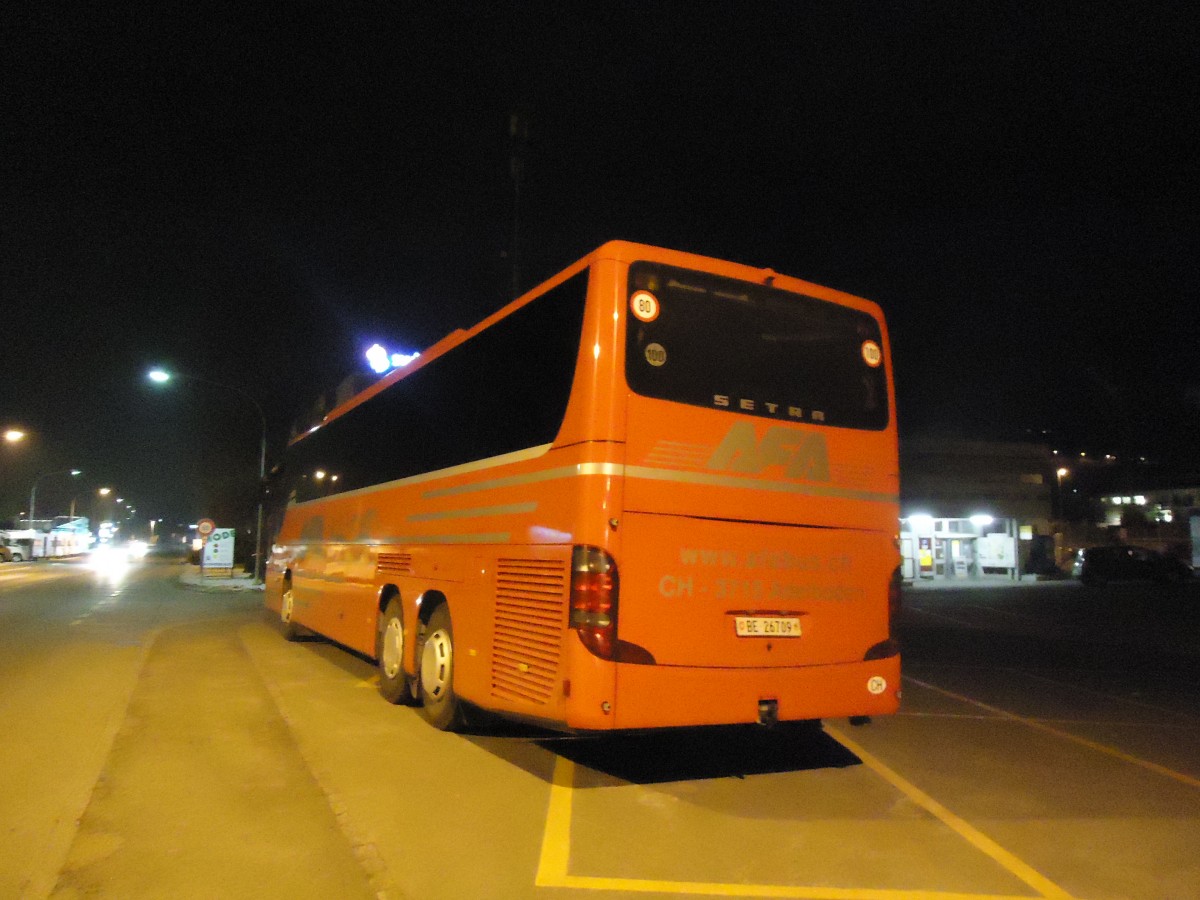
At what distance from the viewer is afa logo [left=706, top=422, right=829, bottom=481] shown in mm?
5465

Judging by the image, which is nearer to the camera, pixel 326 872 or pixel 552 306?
pixel 326 872

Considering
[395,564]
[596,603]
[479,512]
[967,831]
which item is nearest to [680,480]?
[596,603]

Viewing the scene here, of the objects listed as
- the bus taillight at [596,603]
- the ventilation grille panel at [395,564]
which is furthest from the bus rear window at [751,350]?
the ventilation grille panel at [395,564]

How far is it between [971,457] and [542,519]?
3564cm

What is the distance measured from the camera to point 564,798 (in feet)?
17.4

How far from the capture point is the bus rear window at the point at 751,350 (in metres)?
5.33

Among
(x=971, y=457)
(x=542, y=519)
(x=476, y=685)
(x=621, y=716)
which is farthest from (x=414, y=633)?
(x=971, y=457)

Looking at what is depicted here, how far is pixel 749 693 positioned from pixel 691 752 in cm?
165

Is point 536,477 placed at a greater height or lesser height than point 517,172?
lesser

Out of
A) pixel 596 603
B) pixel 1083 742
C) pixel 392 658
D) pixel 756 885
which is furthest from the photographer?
pixel 392 658

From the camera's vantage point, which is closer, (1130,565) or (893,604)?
(893,604)

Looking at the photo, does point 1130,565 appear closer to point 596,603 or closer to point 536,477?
point 536,477

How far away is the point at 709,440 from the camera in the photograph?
5.40 m

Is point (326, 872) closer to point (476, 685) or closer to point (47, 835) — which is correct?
point (47, 835)
